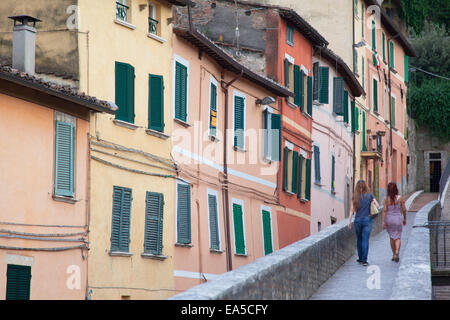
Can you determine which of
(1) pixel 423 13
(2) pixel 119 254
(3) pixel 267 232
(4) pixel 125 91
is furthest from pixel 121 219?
(1) pixel 423 13

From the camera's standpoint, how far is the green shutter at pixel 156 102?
2142 cm

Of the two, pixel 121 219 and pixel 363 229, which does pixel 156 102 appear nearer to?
pixel 121 219

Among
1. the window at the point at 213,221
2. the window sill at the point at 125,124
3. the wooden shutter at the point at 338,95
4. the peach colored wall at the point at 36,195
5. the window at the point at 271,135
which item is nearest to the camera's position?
the peach colored wall at the point at 36,195

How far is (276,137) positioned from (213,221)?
221 inches

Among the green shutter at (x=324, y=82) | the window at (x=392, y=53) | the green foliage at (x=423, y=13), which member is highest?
the green foliage at (x=423, y=13)

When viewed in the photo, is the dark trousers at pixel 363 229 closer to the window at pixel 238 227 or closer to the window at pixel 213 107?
the window at pixel 213 107

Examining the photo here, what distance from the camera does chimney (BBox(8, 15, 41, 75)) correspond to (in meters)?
18.2

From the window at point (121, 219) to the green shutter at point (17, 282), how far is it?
2.95 meters

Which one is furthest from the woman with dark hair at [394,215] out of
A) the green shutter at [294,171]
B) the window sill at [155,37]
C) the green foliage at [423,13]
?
the green foliage at [423,13]

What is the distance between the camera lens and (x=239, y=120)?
2678 cm

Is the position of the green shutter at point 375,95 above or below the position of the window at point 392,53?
below

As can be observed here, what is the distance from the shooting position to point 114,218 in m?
19.7

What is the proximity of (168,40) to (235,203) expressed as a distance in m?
5.62

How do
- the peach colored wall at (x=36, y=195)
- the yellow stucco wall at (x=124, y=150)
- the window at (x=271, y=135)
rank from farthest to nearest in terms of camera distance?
1. the window at (x=271, y=135)
2. the yellow stucco wall at (x=124, y=150)
3. the peach colored wall at (x=36, y=195)
